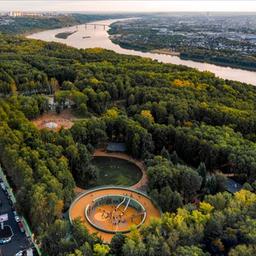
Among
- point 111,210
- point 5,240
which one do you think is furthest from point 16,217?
point 111,210

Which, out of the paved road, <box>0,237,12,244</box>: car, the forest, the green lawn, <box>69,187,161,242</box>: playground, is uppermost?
the forest

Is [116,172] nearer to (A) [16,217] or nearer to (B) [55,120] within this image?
(A) [16,217]

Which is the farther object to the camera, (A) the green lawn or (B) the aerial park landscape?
(A) the green lawn

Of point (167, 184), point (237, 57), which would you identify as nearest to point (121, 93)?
point (167, 184)

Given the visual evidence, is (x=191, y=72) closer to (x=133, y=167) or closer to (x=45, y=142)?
(x=133, y=167)

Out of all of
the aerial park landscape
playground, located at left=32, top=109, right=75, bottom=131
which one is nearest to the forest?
the aerial park landscape

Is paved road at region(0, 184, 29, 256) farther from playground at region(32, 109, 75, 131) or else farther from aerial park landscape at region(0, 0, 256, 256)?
playground at region(32, 109, 75, 131)
